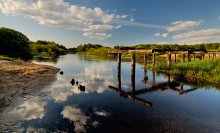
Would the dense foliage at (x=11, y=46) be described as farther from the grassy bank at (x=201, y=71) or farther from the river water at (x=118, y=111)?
the river water at (x=118, y=111)

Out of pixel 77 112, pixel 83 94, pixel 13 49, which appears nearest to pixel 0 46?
pixel 13 49

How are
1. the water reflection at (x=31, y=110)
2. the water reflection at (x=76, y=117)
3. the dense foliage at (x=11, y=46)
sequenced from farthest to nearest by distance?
1. the dense foliage at (x=11, y=46)
2. the water reflection at (x=31, y=110)
3. the water reflection at (x=76, y=117)

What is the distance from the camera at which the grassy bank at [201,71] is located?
18.5 m

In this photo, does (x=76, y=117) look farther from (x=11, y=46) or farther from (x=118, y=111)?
(x=11, y=46)

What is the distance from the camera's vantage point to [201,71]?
66.0 ft

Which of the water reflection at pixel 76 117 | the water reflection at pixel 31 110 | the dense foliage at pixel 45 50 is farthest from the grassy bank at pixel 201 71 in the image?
the dense foliage at pixel 45 50

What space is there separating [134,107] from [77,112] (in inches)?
119

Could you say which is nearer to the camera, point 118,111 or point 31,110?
point 31,110

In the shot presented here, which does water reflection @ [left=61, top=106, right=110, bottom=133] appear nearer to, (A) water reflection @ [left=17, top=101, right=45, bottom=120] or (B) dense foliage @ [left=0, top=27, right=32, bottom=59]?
(A) water reflection @ [left=17, top=101, right=45, bottom=120]

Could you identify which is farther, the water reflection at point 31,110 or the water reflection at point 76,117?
the water reflection at point 31,110

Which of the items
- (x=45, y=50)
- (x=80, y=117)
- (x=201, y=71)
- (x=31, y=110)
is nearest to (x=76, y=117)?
(x=80, y=117)

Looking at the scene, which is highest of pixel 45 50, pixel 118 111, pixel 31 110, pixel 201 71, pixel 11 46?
pixel 45 50

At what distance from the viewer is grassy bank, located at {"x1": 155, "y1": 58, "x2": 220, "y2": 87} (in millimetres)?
18453

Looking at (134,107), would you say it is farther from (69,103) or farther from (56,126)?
(56,126)
